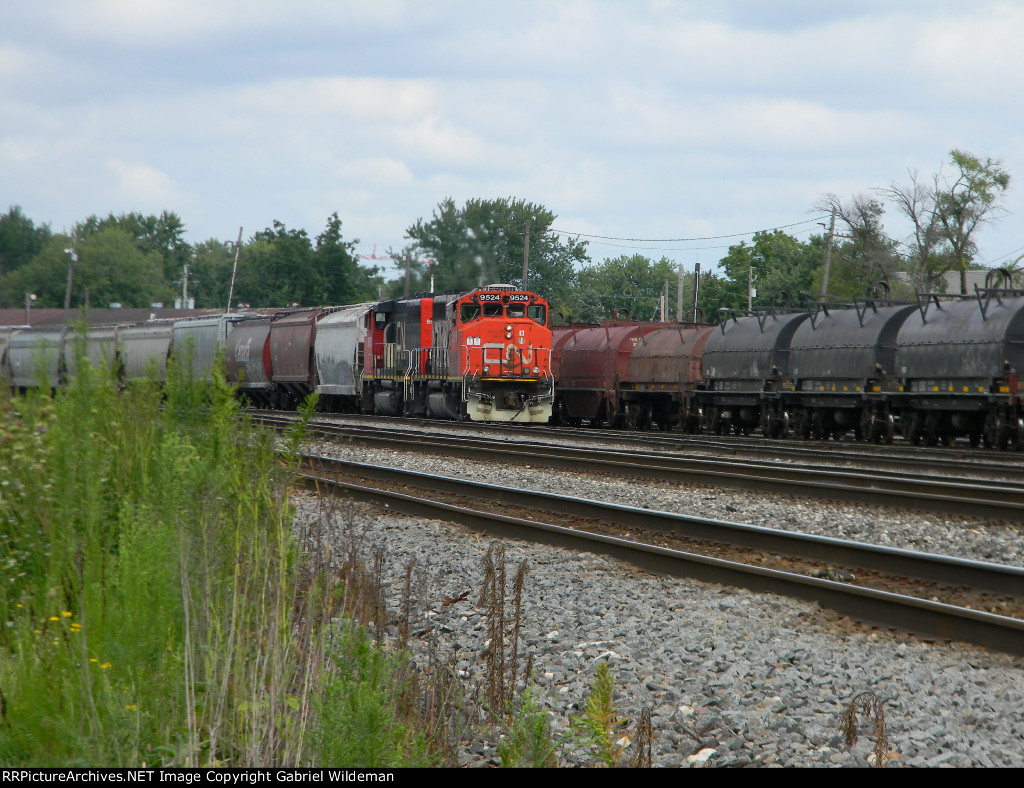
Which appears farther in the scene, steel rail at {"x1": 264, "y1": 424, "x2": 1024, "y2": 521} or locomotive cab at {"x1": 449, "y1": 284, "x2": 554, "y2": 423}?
locomotive cab at {"x1": 449, "y1": 284, "x2": 554, "y2": 423}

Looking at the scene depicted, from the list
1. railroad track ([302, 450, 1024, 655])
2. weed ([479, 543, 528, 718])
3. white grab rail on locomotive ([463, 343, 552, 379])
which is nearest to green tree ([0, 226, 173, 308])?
white grab rail on locomotive ([463, 343, 552, 379])

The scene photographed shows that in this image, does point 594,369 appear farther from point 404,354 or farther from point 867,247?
point 867,247

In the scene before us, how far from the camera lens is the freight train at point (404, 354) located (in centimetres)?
2823

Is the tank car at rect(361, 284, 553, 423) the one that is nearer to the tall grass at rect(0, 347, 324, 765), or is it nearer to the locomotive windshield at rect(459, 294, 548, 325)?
the locomotive windshield at rect(459, 294, 548, 325)

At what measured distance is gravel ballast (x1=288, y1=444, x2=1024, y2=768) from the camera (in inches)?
179

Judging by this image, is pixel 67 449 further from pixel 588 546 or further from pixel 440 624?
pixel 588 546

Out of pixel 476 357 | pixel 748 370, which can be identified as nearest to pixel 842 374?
pixel 748 370

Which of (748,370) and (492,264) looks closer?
(748,370)

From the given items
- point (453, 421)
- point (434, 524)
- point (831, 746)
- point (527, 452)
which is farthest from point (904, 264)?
point (831, 746)

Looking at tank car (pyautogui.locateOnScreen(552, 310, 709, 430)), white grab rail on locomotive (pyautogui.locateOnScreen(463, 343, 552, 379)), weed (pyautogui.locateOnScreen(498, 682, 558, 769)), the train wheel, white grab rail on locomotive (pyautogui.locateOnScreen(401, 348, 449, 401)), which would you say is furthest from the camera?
white grab rail on locomotive (pyautogui.locateOnScreen(401, 348, 449, 401))

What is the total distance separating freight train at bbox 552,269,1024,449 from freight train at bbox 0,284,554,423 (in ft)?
10.4

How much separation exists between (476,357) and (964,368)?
1269cm

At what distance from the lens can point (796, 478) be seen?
14.3 metres
